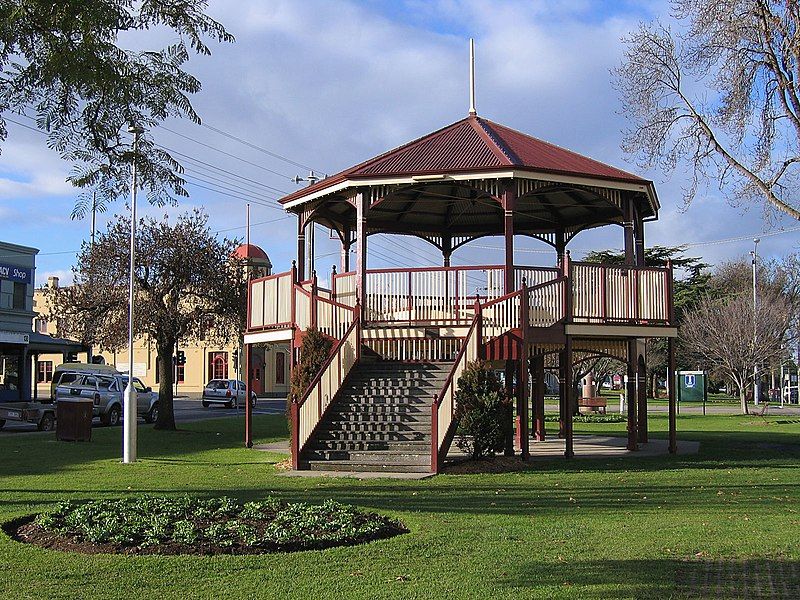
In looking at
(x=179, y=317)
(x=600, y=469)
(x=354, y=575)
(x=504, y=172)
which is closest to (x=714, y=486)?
(x=600, y=469)

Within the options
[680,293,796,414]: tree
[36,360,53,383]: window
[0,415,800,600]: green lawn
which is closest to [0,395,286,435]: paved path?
[0,415,800,600]: green lawn

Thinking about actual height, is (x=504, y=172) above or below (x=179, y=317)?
above

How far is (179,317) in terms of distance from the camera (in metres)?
28.3

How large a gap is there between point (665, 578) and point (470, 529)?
111 inches

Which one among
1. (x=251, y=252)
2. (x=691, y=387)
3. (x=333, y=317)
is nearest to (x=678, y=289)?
A: (x=691, y=387)

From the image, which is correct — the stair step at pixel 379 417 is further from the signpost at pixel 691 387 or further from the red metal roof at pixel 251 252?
the signpost at pixel 691 387

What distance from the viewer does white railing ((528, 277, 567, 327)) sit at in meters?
19.0

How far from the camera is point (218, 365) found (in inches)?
2926

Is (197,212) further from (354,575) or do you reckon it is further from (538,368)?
(354,575)

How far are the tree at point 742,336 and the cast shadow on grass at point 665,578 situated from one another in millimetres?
39815

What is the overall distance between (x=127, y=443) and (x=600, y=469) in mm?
9116

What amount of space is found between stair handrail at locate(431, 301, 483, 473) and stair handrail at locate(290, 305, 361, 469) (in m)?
2.33

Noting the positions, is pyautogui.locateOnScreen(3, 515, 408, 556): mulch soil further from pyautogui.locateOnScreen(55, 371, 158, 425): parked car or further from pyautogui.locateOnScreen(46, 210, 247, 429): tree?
pyautogui.locateOnScreen(55, 371, 158, 425): parked car

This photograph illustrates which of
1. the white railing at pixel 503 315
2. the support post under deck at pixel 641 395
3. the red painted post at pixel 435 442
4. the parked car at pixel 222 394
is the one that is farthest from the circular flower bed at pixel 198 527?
the parked car at pixel 222 394
